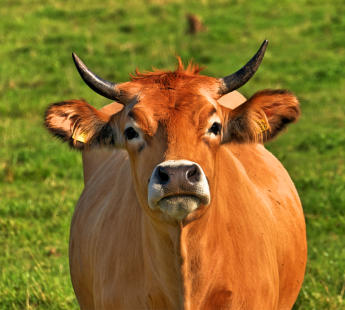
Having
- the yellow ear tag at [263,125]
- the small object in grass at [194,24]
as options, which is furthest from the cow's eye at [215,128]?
the small object in grass at [194,24]

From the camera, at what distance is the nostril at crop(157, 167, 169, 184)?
3.89 meters

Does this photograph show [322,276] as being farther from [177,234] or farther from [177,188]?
[177,188]

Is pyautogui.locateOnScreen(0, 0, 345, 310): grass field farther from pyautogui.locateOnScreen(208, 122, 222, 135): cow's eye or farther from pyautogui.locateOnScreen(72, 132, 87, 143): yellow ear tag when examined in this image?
pyautogui.locateOnScreen(208, 122, 222, 135): cow's eye

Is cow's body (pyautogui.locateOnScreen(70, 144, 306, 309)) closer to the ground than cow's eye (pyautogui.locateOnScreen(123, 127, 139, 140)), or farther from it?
closer to the ground

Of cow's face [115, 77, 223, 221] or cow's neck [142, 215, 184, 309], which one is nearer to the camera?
cow's face [115, 77, 223, 221]

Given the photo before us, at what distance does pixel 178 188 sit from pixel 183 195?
0.09 meters

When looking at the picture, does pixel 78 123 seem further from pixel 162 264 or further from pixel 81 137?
pixel 162 264

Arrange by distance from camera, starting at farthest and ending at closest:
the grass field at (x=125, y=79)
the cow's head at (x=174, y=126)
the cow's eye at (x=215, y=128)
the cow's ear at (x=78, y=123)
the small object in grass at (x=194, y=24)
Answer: the small object in grass at (x=194, y=24) < the grass field at (x=125, y=79) < the cow's ear at (x=78, y=123) < the cow's eye at (x=215, y=128) < the cow's head at (x=174, y=126)

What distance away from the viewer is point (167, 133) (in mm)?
4184

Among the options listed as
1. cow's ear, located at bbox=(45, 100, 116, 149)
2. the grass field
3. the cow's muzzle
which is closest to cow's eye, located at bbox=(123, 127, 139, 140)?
cow's ear, located at bbox=(45, 100, 116, 149)

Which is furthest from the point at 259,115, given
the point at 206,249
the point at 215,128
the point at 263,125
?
the point at 206,249

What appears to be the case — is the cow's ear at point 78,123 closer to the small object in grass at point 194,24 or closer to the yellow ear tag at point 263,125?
the yellow ear tag at point 263,125

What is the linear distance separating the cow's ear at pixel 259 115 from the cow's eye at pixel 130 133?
56 cm

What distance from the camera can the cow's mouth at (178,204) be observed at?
397cm
